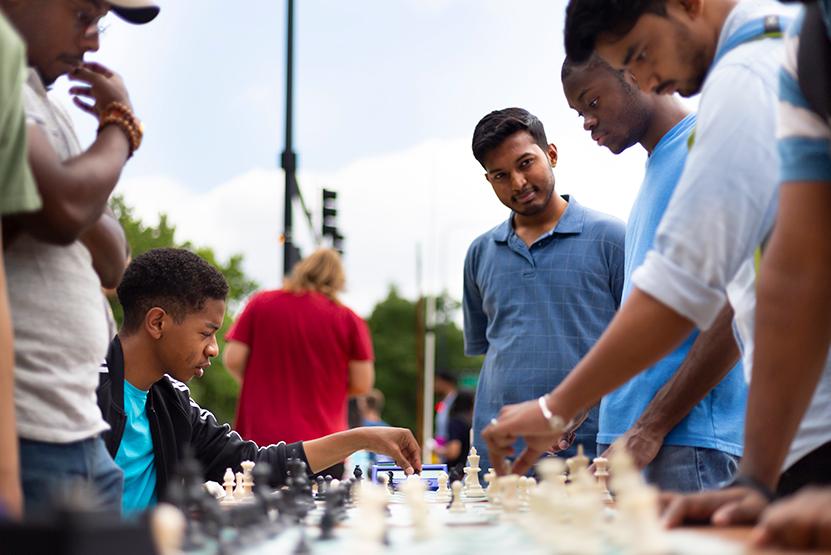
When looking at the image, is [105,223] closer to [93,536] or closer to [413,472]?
[93,536]

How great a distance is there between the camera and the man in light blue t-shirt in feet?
8.91

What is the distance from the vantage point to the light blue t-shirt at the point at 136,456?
2865mm

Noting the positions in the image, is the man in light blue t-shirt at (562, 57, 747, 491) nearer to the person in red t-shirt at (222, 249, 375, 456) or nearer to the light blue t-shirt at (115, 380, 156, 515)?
the light blue t-shirt at (115, 380, 156, 515)

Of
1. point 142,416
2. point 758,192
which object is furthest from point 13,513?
point 142,416

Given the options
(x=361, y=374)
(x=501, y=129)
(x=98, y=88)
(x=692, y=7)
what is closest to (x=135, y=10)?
(x=98, y=88)

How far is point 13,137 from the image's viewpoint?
4.87 feet

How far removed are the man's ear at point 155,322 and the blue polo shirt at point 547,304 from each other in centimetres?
141

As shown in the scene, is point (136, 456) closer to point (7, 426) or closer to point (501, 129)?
point (7, 426)

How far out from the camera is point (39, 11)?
1.87 metres

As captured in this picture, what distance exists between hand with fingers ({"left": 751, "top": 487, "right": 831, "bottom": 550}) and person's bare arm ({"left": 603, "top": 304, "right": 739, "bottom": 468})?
1.38 meters

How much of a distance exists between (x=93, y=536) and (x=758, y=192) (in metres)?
1.37

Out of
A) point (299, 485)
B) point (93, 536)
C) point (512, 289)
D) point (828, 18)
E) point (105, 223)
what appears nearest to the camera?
point (93, 536)

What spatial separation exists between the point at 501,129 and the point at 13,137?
2705 millimetres

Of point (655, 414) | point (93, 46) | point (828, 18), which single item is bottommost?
point (655, 414)
